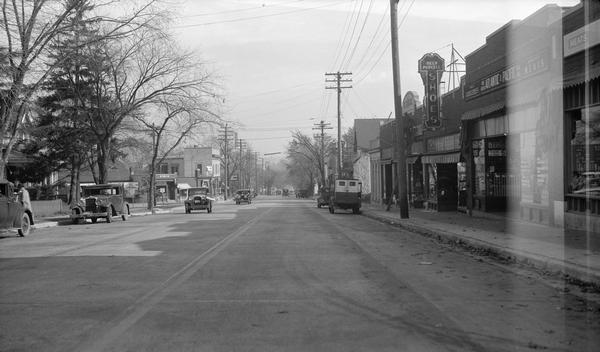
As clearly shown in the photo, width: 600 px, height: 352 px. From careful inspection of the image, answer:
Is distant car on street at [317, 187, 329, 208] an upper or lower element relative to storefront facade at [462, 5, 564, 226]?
lower

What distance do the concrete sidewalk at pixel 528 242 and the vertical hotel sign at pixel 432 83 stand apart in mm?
6409

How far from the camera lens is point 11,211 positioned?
1989 centimetres

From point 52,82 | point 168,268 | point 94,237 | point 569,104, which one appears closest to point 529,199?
point 569,104

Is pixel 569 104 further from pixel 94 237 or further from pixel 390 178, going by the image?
pixel 390 178

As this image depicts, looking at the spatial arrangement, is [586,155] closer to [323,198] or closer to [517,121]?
[517,121]

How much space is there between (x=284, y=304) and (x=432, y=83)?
20.5 m

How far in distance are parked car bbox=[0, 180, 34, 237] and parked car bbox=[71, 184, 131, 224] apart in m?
7.30

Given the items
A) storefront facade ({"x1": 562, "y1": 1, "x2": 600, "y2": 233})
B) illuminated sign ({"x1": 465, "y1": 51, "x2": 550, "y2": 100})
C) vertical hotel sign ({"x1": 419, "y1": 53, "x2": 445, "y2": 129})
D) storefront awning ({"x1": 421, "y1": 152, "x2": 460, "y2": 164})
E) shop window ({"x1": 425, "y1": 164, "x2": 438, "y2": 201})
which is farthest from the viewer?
shop window ({"x1": 425, "y1": 164, "x2": 438, "y2": 201})

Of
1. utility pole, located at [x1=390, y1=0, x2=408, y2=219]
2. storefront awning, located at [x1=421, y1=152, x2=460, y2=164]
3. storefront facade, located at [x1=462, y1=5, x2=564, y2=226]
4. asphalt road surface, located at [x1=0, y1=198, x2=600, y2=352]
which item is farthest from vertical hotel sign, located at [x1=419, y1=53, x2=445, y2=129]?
asphalt road surface, located at [x1=0, y1=198, x2=600, y2=352]

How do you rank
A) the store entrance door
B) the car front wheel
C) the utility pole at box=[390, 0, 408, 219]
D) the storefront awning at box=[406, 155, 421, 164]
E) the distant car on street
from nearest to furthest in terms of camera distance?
1. the car front wheel
2. the utility pole at box=[390, 0, 408, 219]
3. the store entrance door
4. the storefront awning at box=[406, 155, 421, 164]
5. the distant car on street

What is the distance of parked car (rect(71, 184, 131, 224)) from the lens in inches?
1117

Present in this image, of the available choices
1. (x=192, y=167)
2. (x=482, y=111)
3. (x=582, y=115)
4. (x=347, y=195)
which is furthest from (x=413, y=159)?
(x=192, y=167)

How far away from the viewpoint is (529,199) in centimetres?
1964

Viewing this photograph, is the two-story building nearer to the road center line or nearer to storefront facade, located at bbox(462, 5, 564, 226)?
storefront facade, located at bbox(462, 5, 564, 226)
